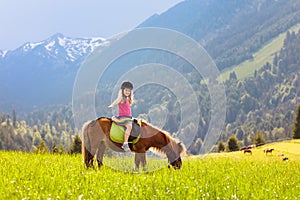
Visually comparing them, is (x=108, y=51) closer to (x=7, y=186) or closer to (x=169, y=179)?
(x=169, y=179)

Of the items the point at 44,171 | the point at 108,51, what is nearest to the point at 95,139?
the point at 44,171

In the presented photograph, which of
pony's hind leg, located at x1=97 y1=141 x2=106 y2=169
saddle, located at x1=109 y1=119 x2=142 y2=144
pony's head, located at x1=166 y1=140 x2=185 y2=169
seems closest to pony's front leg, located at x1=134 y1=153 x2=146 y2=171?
saddle, located at x1=109 y1=119 x2=142 y2=144

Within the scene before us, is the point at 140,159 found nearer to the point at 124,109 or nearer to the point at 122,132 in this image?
the point at 122,132

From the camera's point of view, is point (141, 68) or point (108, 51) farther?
point (108, 51)

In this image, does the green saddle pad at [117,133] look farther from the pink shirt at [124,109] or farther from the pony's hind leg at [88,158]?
the pony's hind leg at [88,158]

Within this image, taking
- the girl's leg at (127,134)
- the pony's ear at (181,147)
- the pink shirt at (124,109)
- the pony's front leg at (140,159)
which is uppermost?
the pink shirt at (124,109)

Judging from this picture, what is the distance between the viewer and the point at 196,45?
13266 millimetres

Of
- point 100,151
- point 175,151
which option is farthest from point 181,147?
point 100,151

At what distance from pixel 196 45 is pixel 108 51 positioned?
2.90m

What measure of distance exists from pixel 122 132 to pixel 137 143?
577 millimetres

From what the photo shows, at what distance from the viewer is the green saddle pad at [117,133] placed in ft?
38.2

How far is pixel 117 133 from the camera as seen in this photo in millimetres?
11656

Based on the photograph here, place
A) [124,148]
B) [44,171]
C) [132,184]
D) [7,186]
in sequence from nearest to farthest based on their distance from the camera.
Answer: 1. [7,186]
2. [132,184]
3. [44,171]
4. [124,148]

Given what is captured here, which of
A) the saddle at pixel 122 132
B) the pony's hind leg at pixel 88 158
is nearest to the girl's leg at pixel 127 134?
the saddle at pixel 122 132
